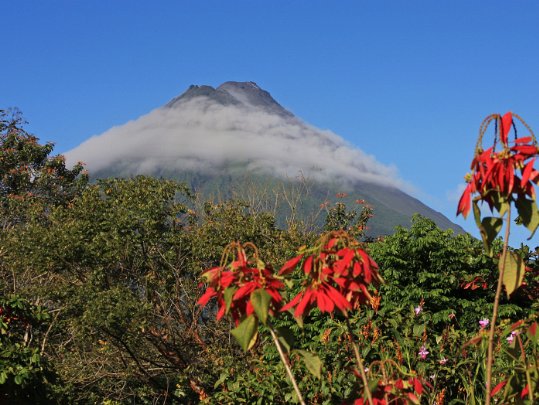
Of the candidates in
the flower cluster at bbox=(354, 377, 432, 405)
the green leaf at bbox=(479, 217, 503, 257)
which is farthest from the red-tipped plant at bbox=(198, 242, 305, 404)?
the green leaf at bbox=(479, 217, 503, 257)

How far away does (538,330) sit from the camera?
2.60m

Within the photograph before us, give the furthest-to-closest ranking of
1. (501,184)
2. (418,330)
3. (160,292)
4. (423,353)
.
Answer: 1. (160,292)
2. (418,330)
3. (423,353)
4. (501,184)

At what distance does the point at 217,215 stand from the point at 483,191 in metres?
8.57

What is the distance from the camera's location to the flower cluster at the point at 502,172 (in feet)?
6.62

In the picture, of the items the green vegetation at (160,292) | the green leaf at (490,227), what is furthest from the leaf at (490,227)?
the green vegetation at (160,292)

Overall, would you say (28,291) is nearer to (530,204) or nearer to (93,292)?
(93,292)

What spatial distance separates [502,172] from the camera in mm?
2010

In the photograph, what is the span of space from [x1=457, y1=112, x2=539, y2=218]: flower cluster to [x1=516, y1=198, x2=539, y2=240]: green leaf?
1 centimetres

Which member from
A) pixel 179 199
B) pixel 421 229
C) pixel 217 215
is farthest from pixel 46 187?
pixel 421 229

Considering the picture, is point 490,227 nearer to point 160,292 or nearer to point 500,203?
point 500,203

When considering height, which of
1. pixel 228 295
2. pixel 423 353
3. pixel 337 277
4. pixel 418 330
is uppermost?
pixel 337 277

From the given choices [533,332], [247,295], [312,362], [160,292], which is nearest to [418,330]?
[533,332]

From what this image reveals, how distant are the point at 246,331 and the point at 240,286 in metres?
0.15

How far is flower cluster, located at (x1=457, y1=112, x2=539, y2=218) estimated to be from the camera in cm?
202
